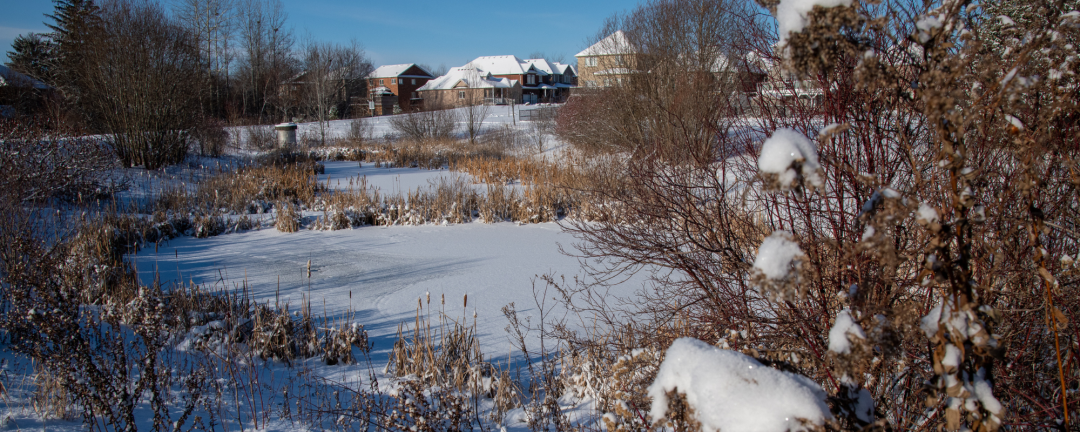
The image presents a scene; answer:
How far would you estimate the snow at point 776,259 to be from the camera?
874 millimetres

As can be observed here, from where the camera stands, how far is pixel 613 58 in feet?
45.1

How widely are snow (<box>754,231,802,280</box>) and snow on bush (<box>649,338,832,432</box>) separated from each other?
186 mm

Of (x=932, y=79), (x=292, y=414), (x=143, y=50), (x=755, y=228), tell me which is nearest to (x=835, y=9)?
(x=932, y=79)

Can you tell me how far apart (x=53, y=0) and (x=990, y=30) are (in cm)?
3307

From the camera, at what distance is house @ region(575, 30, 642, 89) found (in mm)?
13320

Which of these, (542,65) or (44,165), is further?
(542,65)

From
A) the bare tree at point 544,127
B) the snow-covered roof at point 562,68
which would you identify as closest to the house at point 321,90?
the bare tree at point 544,127

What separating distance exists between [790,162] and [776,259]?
159 mm

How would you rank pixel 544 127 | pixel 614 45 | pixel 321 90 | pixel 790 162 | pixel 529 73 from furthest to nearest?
pixel 529 73 → pixel 321 90 → pixel 544 127 → pixel 614 45 → pixel 790 162

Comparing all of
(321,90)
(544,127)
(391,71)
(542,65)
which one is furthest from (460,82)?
(544,127)

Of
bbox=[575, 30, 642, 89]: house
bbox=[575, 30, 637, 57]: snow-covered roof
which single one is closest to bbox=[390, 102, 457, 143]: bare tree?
bbox=[575, 30, 642, 89]: house

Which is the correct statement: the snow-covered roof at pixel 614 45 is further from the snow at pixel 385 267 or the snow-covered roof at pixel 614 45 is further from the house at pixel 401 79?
the house at pixel 401 79

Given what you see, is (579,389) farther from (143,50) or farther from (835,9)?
(143,50)

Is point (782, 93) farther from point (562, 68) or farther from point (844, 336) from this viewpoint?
point (562, 68)
